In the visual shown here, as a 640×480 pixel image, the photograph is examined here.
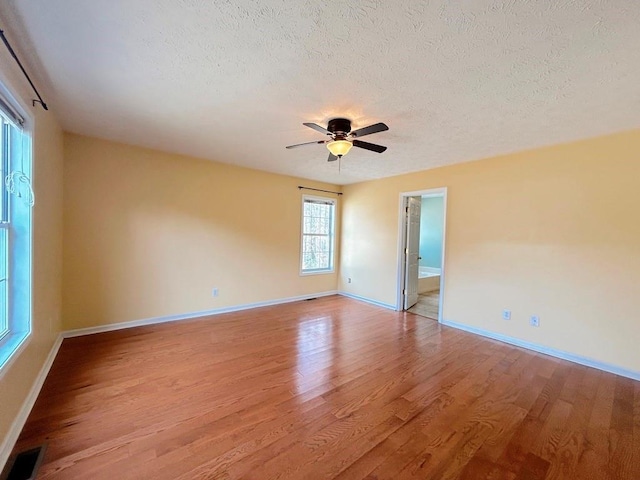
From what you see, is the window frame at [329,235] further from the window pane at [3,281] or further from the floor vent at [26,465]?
the floor vent at [26,465]

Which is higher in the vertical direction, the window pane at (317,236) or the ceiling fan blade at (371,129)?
the ceiling fan blade at (371,129)

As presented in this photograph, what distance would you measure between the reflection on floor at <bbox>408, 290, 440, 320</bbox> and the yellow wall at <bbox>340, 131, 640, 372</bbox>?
1.91ft

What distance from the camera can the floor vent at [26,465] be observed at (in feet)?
4.66

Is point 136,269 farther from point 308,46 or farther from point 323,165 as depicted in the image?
point 308,46

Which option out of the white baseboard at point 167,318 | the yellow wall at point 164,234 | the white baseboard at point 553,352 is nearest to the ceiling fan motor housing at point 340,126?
the yellow wall at point 164,234

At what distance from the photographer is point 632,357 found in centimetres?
265

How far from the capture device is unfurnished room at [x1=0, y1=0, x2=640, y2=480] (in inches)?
60.0

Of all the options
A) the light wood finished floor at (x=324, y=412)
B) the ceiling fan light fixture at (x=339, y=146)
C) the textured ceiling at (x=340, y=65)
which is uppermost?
the textured ceiling at (x=340, y=65)

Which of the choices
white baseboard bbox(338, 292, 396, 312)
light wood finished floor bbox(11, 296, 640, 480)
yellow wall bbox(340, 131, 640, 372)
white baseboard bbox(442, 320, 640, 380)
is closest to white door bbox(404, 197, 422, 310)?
white baseboard bbox(338, 292, 396, 312)

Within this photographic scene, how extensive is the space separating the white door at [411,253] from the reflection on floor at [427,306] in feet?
0.44

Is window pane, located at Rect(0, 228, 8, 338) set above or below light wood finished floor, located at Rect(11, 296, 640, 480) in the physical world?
above

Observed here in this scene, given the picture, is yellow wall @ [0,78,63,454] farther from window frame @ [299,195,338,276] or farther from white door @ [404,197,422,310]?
white door @ [404,197,422,310]

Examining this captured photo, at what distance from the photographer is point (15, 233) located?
1.94 metres

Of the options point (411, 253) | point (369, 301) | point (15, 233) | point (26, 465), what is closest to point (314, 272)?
point (369, 301)
